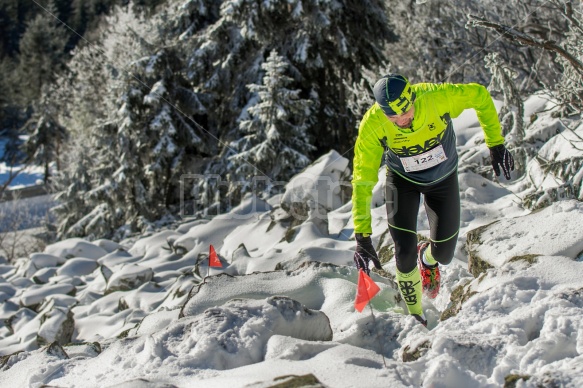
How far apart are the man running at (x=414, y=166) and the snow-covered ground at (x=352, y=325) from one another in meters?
0.40

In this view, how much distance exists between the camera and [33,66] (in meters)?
51.0

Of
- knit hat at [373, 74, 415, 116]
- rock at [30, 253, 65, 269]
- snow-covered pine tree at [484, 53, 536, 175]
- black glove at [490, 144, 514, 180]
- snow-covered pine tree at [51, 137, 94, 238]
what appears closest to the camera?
knit hat at [373, 74, 415, 116]

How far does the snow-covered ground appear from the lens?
127 inches

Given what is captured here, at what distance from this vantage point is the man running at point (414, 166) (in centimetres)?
445

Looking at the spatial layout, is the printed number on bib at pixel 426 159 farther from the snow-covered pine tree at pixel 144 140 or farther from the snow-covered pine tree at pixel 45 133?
the snow-covered pine tree at pixel 45 133

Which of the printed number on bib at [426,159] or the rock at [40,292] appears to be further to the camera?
the rock at [40,292]

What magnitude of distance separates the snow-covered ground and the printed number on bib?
3.10ft

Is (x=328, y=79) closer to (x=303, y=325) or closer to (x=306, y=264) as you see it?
(x=306, y=264)

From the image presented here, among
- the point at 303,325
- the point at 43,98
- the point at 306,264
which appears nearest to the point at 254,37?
the point at 306,264

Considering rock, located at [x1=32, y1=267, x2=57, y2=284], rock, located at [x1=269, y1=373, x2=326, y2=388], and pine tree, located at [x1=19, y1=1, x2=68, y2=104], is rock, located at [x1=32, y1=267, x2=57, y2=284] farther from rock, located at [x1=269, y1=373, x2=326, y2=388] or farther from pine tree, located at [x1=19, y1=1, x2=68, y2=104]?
pine tree, located at [x1=19, y1=1, x2=68, y2=104]

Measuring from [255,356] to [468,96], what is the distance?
2577 millimetres

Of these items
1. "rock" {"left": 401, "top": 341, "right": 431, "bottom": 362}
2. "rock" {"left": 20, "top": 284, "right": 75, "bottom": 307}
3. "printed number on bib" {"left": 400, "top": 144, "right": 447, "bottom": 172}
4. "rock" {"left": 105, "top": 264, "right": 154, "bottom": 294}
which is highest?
"printed number on bib" {"left": 400, "top": 144, "right": 447, "bottom": 172}

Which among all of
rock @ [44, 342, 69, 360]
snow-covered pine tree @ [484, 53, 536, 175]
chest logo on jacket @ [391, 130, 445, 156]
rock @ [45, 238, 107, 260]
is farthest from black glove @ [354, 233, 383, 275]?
rock @ [45, 238, 107, 260]

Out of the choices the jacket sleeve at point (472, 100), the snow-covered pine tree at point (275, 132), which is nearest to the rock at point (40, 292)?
the snow-covered pine tree at point (275, 132)
